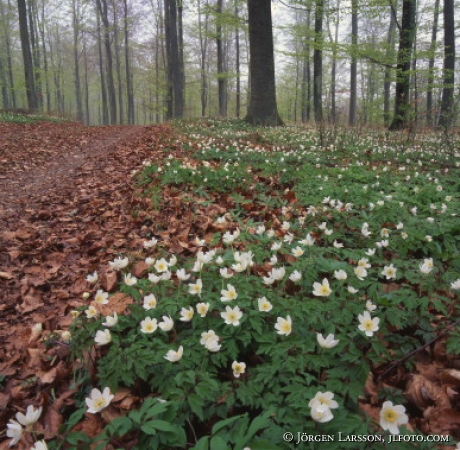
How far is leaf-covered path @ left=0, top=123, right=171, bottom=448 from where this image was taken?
2.31 meters

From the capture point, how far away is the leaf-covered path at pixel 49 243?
2.31 metres

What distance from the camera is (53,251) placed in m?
4.06

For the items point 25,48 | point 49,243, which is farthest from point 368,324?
point 25,48

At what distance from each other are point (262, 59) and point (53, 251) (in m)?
9.94

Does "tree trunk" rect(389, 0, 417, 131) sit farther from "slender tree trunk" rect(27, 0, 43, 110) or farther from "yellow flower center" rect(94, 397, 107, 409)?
"slender tree trunk" rect(27, 0, 43, 110)

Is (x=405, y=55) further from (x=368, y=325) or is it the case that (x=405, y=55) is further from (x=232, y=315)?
(x=232, y=315)

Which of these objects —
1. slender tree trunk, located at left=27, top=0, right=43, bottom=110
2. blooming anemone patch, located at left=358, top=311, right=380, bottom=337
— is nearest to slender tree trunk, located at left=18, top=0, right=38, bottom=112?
slender tree trunk, located at left=27, top=0, right=43, bottom=110

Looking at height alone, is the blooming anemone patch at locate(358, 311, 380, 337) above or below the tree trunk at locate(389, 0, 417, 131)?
below

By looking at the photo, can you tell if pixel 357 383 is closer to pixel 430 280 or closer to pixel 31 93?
pixel 430 280

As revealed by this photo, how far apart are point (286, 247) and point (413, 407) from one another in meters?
1.49

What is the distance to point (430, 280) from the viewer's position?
2217 mm

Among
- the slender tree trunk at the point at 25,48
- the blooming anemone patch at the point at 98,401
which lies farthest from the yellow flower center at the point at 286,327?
the slender tree trunk at the point at 25,48

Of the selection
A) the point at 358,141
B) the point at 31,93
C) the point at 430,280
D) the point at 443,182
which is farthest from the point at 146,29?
the point at 430,280

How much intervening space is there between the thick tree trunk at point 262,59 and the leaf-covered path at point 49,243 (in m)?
4.73
